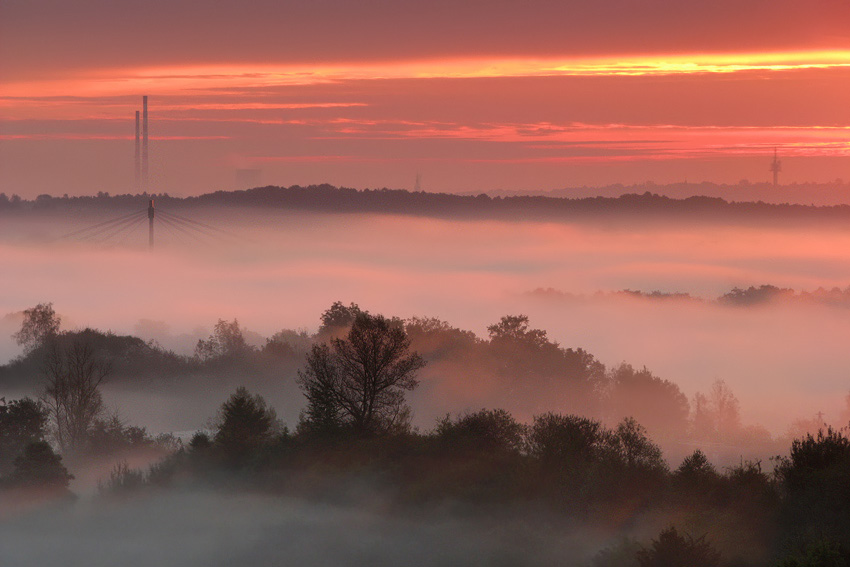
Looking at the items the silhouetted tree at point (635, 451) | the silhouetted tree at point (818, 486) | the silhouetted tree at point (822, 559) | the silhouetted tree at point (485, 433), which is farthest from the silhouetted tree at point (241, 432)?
the silhouetted tree at point (822, 559)

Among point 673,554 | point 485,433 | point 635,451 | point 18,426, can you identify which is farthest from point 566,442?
point 18,426

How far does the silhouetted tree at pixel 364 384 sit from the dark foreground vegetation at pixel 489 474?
0.12 m

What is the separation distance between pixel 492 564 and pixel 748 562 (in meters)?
16.7

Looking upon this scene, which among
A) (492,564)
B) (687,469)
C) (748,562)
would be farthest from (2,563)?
(748,562)

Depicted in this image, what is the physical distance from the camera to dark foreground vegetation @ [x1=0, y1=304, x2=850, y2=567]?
59.3 metres

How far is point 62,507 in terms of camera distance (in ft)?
319

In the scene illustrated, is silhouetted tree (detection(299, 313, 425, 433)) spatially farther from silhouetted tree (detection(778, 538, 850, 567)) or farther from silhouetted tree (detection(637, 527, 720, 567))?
silhouetted tree (detection(778, 538, 850, 567))

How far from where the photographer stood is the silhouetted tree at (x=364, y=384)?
82.9m

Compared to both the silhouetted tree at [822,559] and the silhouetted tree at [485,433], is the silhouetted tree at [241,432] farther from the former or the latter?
the silhouetted tree at [822,559]

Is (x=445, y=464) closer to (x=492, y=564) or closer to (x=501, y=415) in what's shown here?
(x=501, y=415)

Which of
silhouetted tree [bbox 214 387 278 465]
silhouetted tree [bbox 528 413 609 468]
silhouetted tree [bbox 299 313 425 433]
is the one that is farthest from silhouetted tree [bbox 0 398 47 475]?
silhouetted tree [bbox 528 413 609 468]

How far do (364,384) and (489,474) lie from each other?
38.3 feet

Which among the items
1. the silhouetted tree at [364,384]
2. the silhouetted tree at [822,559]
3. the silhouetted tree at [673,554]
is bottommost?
the silhouetted tree at [673,554]

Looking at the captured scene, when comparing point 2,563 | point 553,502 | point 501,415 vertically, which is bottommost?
point 2,563
